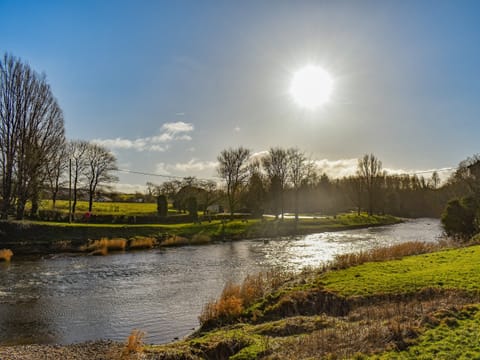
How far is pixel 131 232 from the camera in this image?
41531 millimetres

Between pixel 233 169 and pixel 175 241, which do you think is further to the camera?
pixel 233 169

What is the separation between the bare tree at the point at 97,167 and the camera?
203ft

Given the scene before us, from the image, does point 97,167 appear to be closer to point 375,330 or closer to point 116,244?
point 116,244

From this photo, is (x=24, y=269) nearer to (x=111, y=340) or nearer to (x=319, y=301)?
(x=111, y=340)

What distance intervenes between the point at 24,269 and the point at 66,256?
655 cm

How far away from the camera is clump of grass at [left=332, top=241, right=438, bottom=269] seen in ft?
63.2

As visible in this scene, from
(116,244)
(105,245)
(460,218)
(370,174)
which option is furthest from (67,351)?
(370,174)

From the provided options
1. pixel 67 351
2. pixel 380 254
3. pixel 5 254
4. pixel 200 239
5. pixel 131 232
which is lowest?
pixel 67 351

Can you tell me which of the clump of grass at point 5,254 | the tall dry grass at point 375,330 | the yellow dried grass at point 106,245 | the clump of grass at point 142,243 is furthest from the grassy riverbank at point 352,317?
the clump of grass at point 142,243

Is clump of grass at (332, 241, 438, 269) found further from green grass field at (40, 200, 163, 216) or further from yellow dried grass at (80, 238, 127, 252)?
green grass field at (40, 200, 163, 216)

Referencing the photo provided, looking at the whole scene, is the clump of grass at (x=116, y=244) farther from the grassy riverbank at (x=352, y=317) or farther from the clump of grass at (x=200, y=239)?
the grassy riverbank at (x=352, y=317)

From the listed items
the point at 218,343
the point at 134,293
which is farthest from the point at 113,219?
the point at 218,343

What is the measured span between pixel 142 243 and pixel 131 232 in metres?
4.71

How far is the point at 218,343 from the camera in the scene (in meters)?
9.62
